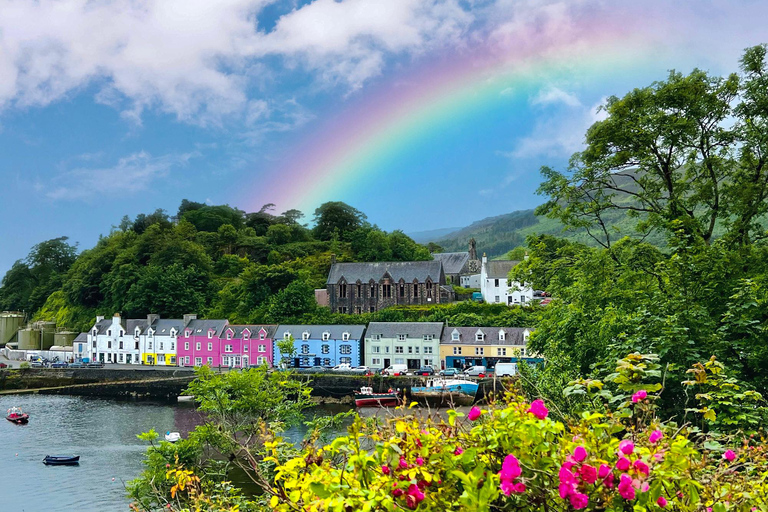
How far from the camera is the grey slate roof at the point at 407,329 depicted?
5075 centimetres

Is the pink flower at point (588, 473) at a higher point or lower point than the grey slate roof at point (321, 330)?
higher

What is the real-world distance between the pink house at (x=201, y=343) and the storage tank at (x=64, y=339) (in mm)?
19865

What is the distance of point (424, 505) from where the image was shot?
2533 millimetres

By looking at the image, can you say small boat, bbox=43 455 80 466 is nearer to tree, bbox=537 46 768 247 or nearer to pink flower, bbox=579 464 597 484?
tree, bbox=537 46 768 247

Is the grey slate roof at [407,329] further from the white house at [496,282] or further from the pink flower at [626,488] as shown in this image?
the pink flower at [626,488]

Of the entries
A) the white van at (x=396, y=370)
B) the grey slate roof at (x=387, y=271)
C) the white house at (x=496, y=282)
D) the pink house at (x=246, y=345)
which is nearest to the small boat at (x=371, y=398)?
the white van at (x=396, y=370)

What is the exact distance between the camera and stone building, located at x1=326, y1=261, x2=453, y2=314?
6212 centimetres

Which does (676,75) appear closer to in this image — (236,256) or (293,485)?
(293,485)

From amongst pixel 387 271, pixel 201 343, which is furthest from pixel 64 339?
pixel 387 271

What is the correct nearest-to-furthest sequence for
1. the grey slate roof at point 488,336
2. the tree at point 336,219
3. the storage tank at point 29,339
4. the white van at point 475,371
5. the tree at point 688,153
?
the tree at point 688,153, the white van at point 475,371, the grey slate roof at point 488,336, the storage tank at point 29,339, the tree at point 336,219

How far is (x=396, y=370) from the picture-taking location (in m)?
48.2

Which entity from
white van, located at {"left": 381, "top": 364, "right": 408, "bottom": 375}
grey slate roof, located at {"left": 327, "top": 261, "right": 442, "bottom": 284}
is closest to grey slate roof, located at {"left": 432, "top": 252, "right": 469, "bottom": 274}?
grey slate roof, located at {"left": 327, "top": 261, "right": 442, "bottom": 284}

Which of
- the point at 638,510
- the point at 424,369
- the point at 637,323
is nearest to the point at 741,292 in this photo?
the point at 637,323

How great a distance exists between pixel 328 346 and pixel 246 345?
27.3 ft
